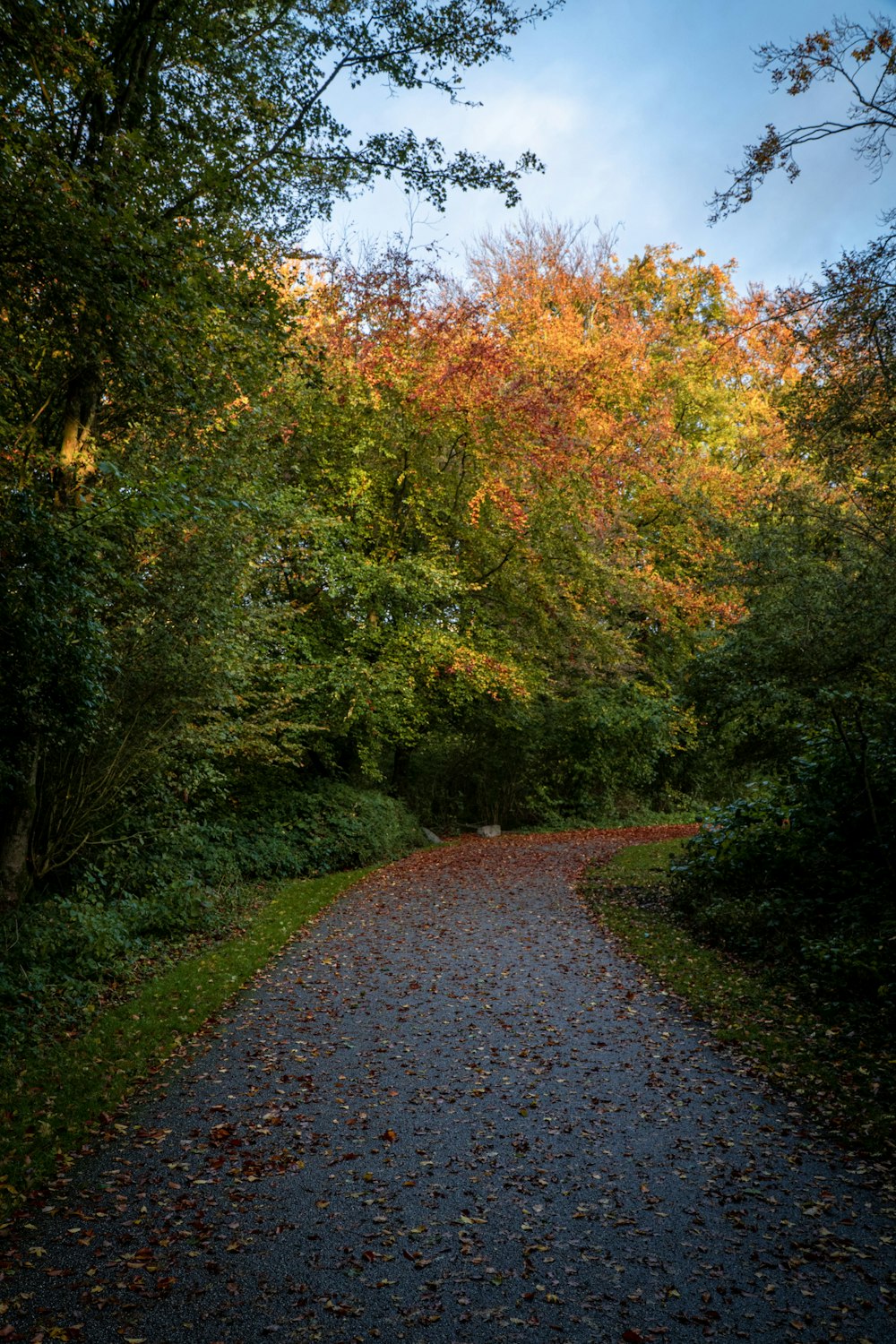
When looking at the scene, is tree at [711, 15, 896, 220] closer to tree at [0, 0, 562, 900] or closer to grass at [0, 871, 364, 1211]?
tree at [0, 0, 562, 900]

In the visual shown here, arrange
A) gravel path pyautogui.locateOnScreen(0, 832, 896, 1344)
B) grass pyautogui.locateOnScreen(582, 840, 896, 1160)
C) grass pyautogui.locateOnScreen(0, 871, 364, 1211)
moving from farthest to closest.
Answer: grass pyautogui.locateOnScreen(582, 840, 896, 1160), grass pyautogui.locateOnScreen(0, 871, 364, 1211), gravel path pyautogui.locateOnScreen(0, 832, 896, 1344)

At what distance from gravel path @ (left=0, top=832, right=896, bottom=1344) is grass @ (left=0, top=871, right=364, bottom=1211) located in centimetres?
25

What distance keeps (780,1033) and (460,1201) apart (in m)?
3.49

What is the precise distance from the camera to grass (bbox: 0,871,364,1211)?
4.97 meters

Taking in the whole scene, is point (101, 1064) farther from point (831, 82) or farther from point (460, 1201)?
point (831, 82)

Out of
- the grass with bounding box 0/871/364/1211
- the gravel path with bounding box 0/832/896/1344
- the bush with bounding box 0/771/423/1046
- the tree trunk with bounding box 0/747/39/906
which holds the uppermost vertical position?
the tree trunk with bounding box 0/747/39/906

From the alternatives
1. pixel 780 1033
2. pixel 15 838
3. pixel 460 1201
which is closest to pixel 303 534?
pixel 15 838

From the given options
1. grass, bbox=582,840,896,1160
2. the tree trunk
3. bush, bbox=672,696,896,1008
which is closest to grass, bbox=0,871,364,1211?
the tree trunk

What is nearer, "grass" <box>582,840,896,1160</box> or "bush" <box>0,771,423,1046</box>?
"grass" <box>582,840,896,1160</box>

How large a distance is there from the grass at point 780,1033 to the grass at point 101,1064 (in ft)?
14.5

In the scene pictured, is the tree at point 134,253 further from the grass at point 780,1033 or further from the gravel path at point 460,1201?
the grass at point 780,1033

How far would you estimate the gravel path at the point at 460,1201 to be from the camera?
3.62m

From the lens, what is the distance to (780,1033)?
690cm

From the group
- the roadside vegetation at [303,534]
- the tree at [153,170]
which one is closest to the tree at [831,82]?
the roadside vegetation at [303,534]
